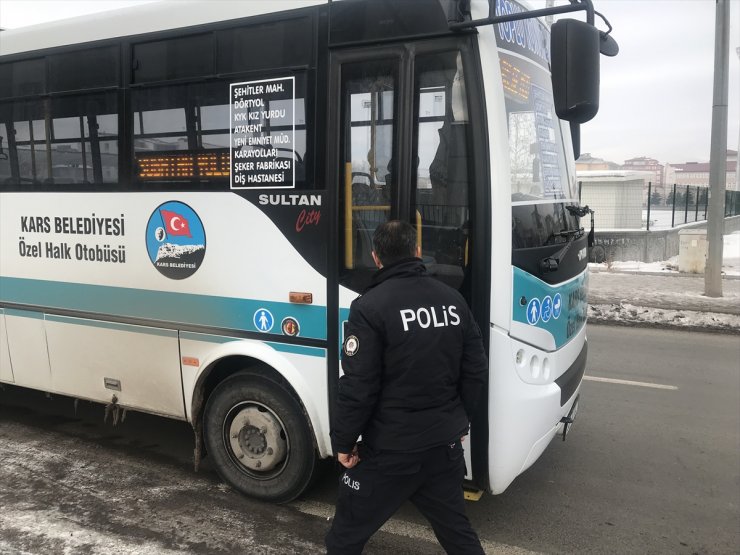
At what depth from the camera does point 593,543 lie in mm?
3617

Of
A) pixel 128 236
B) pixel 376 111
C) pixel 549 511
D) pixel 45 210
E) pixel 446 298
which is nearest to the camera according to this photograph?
pixel 446 298

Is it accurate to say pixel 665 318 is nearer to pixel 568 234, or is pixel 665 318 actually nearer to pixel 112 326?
pixel 568 234

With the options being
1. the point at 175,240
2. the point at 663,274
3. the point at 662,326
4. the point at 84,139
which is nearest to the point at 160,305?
the point at 175,240

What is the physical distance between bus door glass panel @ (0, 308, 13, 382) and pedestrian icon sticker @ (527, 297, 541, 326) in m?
4.06

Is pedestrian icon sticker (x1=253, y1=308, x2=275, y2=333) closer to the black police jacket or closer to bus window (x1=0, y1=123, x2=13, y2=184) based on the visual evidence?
the black police jacket

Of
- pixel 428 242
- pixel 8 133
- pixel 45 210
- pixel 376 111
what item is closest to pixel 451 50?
pixel 376 111

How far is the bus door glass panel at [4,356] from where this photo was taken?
505 cm

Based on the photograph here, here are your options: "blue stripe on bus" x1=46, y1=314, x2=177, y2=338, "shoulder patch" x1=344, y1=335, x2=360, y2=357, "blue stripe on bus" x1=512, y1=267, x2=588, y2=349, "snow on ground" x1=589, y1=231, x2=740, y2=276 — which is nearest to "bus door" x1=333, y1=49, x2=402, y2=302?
"blue stripe on bus" x1=512, y1=267, x2=588, y2=349

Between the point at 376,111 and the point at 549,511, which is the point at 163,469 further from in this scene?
the point at 376,111

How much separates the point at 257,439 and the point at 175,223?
1481 mm

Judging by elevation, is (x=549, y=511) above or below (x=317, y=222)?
below

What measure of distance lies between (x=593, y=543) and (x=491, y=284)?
1633 mm

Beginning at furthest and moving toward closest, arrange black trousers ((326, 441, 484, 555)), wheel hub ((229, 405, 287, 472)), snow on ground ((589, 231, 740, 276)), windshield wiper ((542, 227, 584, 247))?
snow on ground ((589, 231, 740, 276)) < wheel hub ((229, 405, 287, 472)) < windshield wiper ((542, 227, 584, 247)) < black trousers ((326, 441, 484, 555))

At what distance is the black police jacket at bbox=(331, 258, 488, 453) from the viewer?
2.52 metres
